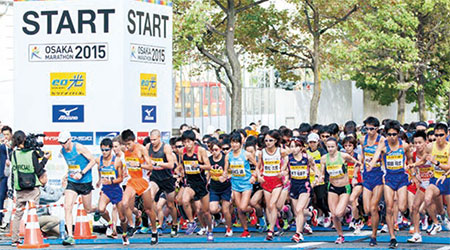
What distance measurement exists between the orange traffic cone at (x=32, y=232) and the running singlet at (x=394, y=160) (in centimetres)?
570

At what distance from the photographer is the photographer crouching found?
1597 cm

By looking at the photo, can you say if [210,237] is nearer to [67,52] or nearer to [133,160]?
[133,160]

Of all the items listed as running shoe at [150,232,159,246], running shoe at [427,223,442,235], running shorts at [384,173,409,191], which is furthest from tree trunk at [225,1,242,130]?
running shorts at [384,173,409,191]

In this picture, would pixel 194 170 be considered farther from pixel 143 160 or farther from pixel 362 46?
pixel 362 46

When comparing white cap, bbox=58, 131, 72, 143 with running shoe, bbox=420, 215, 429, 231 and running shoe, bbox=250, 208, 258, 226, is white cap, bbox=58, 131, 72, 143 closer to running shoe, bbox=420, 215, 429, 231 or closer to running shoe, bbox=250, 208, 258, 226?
running shoe, bbox=250, 208, 258, 226

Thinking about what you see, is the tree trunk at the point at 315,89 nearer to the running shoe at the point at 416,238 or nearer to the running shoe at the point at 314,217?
the running shoe at the point at 314,217

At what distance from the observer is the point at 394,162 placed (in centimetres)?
1520

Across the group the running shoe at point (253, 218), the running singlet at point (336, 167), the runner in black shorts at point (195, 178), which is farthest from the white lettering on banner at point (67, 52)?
the running singlet at point (336, 167)

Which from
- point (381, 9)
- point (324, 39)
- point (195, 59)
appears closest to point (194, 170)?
point (381, 9)

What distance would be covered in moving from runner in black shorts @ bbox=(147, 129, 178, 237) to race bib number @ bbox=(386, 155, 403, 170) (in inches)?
144

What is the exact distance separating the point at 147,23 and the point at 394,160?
566 centimetres

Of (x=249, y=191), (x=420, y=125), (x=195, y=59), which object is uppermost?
(x=195, y=59)

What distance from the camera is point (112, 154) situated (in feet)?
53.3

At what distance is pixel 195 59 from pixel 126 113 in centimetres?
2330
